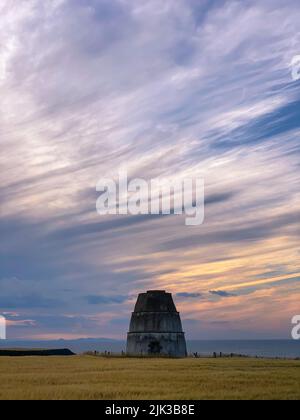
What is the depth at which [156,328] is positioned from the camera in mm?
65250

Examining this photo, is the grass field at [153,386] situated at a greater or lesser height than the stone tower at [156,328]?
lesser

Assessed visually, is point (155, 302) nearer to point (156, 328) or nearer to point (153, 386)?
point (156, 328)

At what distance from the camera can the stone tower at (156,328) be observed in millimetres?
64750

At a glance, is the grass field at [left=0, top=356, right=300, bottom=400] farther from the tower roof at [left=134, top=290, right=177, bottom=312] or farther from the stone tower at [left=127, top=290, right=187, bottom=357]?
the tower roof at [left=134, top=290, right=177, bottom=312]

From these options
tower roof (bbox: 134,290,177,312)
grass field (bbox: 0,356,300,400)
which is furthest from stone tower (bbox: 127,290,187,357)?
grass field (bbox: 0,356,300,400)

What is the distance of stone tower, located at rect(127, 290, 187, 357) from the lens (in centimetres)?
6475

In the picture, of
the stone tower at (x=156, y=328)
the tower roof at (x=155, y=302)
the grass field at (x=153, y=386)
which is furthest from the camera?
the tower roof at (x=155, y=302)

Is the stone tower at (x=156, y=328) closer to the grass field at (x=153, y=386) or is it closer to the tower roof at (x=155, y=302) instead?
the tower roof at (x=155, y=302)

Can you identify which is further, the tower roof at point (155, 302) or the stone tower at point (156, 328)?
the tower roof at point (155, 302)

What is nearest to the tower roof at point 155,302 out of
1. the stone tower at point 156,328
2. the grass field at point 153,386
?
the stone tower at point 156,328

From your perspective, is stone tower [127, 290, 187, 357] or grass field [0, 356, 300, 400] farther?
stone tower [127, 290, 187, 357]
